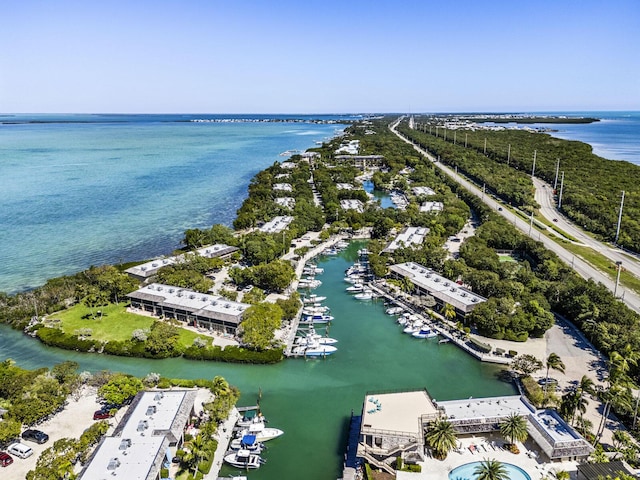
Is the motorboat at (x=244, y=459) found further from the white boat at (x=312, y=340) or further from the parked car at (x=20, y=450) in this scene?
the white boat at (x=312, y=340)

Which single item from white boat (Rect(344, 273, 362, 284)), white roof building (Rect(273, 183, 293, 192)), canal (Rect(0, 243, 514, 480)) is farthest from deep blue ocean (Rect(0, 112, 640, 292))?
white boat (Rect(344, 273, 362, 284))

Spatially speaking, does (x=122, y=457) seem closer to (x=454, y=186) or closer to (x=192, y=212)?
(x=192, y=212)

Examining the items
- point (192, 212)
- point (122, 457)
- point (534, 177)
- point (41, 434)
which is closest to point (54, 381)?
point (41, 434)

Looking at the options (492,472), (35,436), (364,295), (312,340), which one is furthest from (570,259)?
(35,436)

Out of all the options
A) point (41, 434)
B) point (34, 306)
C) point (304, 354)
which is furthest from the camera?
point (34, 306)

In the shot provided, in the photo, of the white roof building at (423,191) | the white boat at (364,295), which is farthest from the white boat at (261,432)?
the white roof building at (423,191)

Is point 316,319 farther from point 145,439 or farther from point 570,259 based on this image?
point 570,259

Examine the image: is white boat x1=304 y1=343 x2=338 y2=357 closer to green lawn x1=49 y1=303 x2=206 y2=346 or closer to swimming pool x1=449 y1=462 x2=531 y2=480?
green lawn x1=49 y1=303 x2=206 y2=346
